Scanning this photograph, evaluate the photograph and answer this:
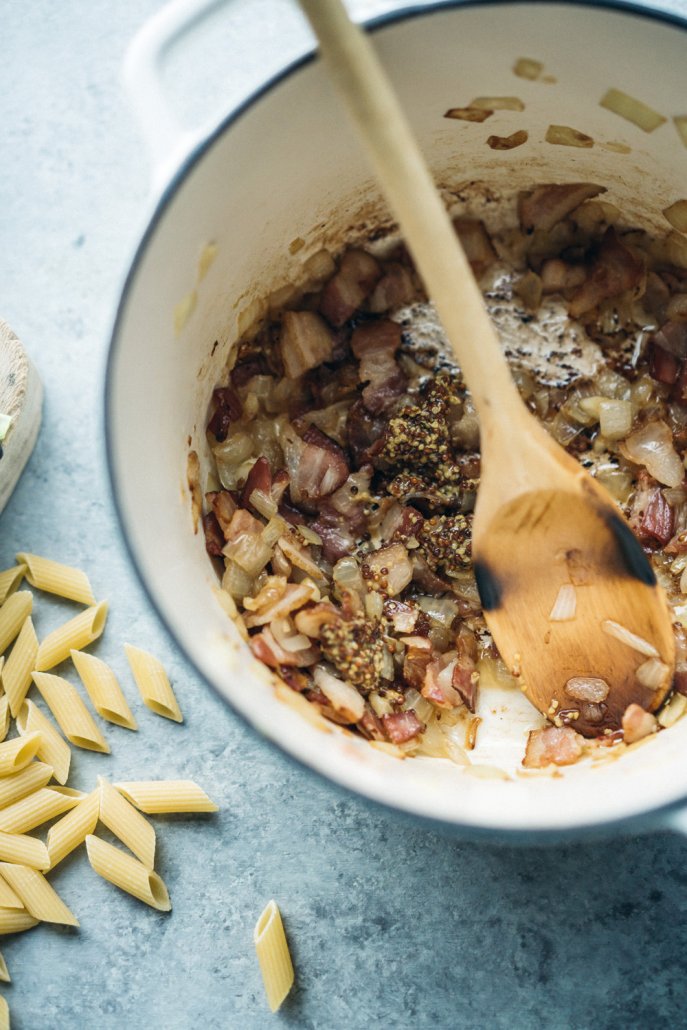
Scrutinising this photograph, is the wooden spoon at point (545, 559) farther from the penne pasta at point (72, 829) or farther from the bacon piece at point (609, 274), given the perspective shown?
the penne pasta at point (72, 829)

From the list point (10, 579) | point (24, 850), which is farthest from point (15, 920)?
point (10, 579)

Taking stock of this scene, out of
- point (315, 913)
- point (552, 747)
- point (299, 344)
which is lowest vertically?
point (315, 913)

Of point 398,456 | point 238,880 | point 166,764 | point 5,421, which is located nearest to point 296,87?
point 398,456

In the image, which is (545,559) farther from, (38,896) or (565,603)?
(38,896)

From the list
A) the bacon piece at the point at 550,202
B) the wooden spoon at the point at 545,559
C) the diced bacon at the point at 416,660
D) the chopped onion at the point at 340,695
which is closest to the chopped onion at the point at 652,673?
the wooden spoon at the point at 545,559

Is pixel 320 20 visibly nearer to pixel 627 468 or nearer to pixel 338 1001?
pixel 627 468

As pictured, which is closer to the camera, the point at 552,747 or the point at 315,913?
the point at 552,747
